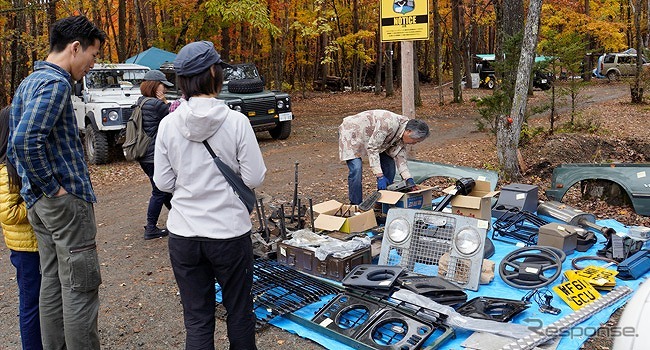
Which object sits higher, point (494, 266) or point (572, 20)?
point (572, 20)

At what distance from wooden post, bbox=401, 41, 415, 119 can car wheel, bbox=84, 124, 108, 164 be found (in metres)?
6.31

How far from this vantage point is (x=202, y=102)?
2.62 metres

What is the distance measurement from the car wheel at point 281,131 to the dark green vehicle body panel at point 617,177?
25.5 ft

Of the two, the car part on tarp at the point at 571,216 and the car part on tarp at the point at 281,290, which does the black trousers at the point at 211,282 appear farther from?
the car part on tarp at the point at 571,216

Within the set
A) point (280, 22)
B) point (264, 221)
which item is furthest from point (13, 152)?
point (280, 22)

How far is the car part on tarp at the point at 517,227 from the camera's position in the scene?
18.1 feet

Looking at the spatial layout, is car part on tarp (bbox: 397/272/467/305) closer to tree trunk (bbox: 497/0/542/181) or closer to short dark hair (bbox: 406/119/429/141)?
short dark hair (bbox: 406/119/429/141)

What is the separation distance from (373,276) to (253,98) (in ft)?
28.2

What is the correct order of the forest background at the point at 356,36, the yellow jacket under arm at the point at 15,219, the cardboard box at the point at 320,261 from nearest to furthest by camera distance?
1. the yellow jacket under arm at the point at 15,219
2. the cardboard box at the point at 320,261
3. the forest background at the point at 356,36

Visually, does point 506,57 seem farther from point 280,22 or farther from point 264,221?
point 280,22

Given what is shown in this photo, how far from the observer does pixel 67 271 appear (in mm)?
2770

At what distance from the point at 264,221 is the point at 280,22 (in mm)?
22059

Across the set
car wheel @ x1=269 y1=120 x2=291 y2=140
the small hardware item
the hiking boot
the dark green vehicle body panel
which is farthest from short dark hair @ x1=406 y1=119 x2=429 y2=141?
car wheel @ x1=269 y1=120 x2=291 y2=140

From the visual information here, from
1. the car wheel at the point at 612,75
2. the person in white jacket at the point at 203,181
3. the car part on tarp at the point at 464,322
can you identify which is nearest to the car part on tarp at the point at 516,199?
the car part on tarp at the point at 464,322
